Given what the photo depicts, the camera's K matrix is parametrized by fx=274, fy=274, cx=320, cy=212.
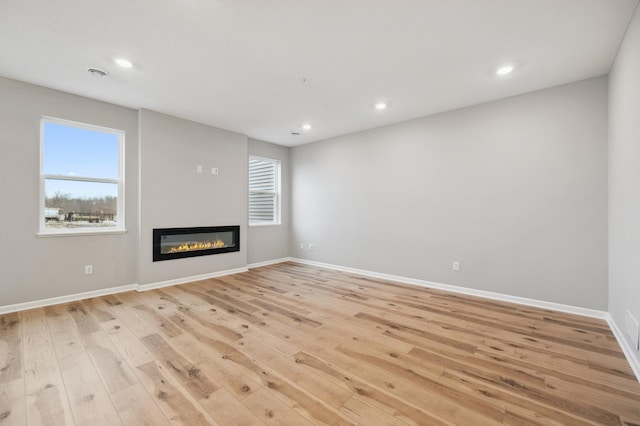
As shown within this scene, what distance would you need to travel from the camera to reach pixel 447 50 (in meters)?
2.50

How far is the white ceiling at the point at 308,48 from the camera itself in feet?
6.57

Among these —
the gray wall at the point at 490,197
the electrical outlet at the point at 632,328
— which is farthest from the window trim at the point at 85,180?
the electrical outlet at the point at 632,328

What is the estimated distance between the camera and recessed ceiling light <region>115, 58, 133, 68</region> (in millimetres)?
2680

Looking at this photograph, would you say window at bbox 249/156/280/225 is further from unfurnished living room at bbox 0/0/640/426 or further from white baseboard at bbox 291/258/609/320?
white baseboard at bbox 291/258/609/320

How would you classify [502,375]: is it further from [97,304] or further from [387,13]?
[97,304]

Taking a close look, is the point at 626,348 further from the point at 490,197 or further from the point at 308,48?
the point at 308,48

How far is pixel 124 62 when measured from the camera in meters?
2.71

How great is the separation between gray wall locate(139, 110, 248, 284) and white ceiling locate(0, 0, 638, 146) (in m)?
0.69

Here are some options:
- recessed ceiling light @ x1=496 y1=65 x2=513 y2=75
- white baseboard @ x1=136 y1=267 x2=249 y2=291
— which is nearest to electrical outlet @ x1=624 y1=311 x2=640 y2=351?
recessed ceiling light @ x1=496 y1=65 x2=513 y2=75

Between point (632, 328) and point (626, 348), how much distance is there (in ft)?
1.00

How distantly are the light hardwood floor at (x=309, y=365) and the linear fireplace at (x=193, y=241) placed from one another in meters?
1.00

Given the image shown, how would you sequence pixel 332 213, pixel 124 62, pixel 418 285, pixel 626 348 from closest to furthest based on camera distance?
pixel 626 348, pixel 124 62, pixel 418 285, pixel 332 213

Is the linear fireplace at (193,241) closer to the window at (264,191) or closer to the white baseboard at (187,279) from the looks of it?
the white baseboard at (187,279)

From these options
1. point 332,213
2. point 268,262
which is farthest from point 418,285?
point 268,262
